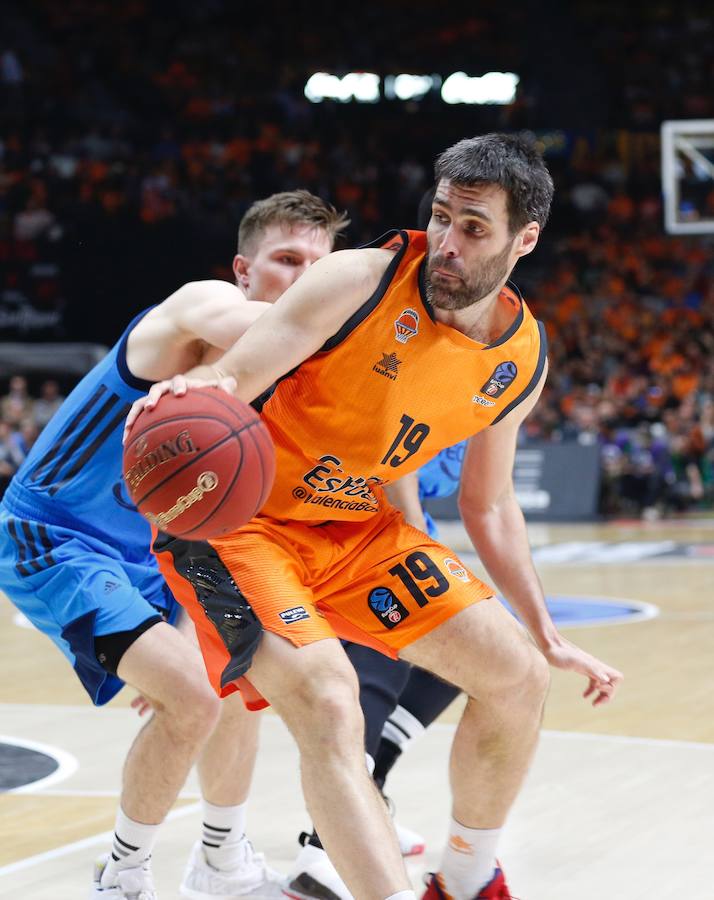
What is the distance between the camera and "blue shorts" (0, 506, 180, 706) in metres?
3.84

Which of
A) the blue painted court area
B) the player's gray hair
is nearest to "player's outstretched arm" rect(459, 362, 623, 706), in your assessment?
the player's gray hair

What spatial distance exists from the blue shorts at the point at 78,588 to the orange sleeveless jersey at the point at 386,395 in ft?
2.11

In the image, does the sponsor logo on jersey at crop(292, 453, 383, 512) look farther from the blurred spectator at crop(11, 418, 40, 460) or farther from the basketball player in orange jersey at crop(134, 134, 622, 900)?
the blurred spectator at crop(11, 418, 40, 460)

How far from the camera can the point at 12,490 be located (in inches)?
166

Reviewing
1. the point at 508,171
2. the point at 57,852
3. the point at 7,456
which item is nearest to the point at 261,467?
the point at 508,171

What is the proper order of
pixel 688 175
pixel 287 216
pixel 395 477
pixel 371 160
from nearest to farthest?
pixel 395 477
pixel 287 216
pixel 688 175
pixel 371 160

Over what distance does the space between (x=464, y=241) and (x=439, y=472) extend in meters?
1.92

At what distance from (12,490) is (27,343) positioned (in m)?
16.6

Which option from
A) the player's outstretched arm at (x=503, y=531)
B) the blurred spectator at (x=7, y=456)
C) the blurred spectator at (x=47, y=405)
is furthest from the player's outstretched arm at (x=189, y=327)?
the blurred spectator at (x=47, y=405)

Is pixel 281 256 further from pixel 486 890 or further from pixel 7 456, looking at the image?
pixel 7 456

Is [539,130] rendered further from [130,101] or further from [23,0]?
[23,0]

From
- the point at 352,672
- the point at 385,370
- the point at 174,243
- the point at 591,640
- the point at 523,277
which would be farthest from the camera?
the point at 523,277

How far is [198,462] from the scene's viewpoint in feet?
9.77

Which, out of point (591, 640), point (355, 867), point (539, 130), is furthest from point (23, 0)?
point (355, 867)
